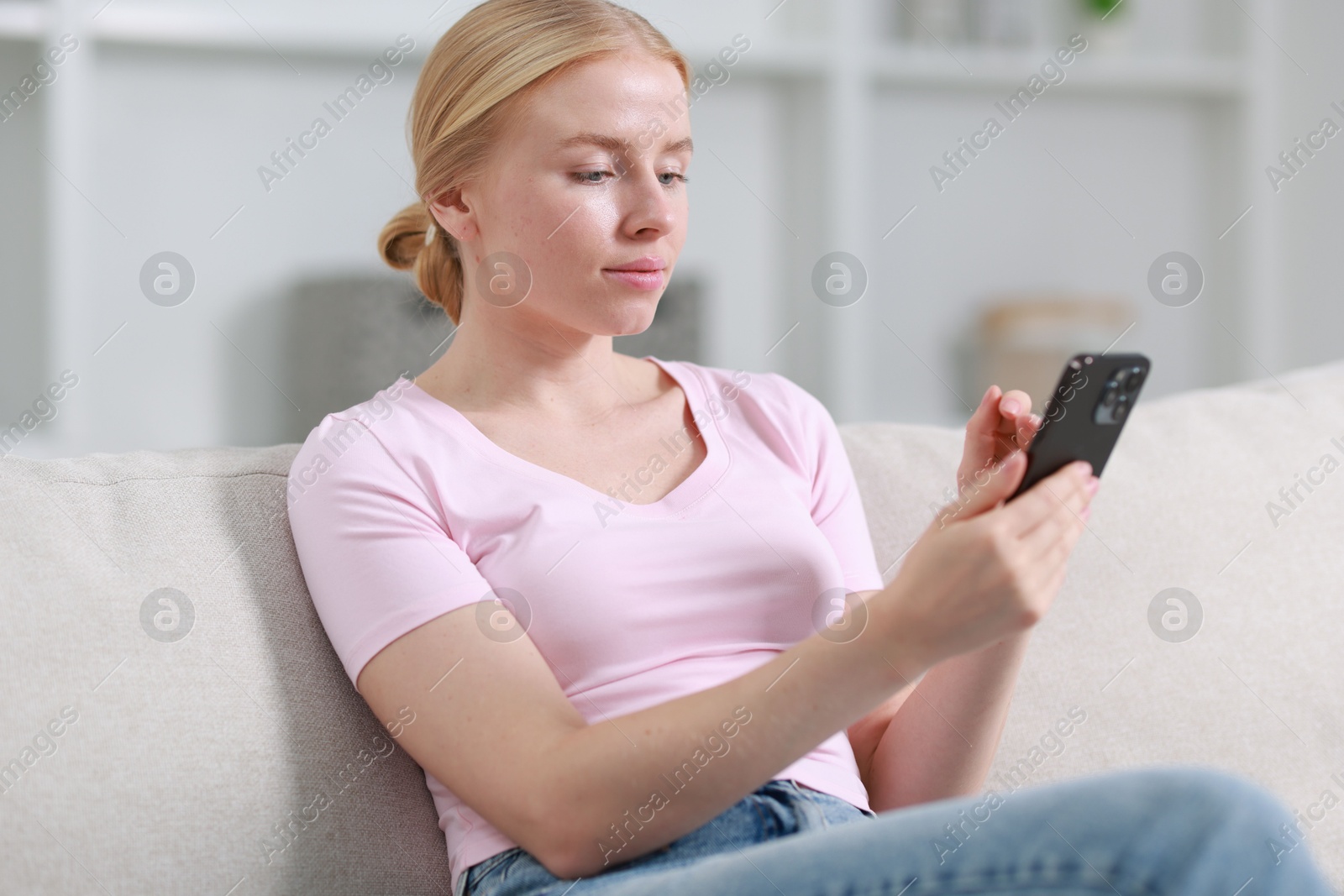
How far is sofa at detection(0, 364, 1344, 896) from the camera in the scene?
0.89 metres

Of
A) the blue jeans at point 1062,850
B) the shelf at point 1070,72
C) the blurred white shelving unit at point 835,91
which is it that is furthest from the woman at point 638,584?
the shelf at point 1070,72

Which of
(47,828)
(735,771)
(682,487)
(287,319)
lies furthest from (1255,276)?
(47,828)

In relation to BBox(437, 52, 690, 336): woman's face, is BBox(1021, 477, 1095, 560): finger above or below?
below

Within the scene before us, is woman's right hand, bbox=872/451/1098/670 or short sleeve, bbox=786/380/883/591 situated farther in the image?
short sleeve, bbox=786/380/883/591

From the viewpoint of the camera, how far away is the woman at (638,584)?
2.27 ft

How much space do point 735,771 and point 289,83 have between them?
2.41 metres

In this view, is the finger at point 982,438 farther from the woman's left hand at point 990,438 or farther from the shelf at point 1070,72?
the shelf at point 1070,72

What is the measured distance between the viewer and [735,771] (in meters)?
0.79

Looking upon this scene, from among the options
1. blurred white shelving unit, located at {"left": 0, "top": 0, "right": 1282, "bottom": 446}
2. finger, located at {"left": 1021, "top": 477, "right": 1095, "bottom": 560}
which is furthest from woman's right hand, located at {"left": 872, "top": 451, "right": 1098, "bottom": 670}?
blurred white shelving unit, located at {"left": 0, "top": 0, "right": 1282, "bottom": 446}

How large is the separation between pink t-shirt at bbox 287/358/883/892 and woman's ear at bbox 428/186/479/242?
0.18 meters

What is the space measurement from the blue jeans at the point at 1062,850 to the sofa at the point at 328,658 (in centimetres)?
4

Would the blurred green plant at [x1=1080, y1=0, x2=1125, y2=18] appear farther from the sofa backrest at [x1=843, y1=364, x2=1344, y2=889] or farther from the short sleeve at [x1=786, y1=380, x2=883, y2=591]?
the short sleeve at [x1=786, y1=380, x2=883, y2=591]

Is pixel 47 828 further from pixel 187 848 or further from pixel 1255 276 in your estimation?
pixel 1255 276

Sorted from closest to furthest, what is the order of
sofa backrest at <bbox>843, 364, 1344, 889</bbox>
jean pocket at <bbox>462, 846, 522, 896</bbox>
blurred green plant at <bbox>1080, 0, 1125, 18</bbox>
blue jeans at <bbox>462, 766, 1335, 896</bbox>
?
blue jeans at <bbox>462, 766, 1335, 896</bbox> < jean pocket at <bbox>462, 846, 522, 896</bbox> < sofa backrest at <bbox>843, 364, 1344, 889</bbox> < blurred green plant at <bbox>1080, 0, 1125, 18</bbox>
